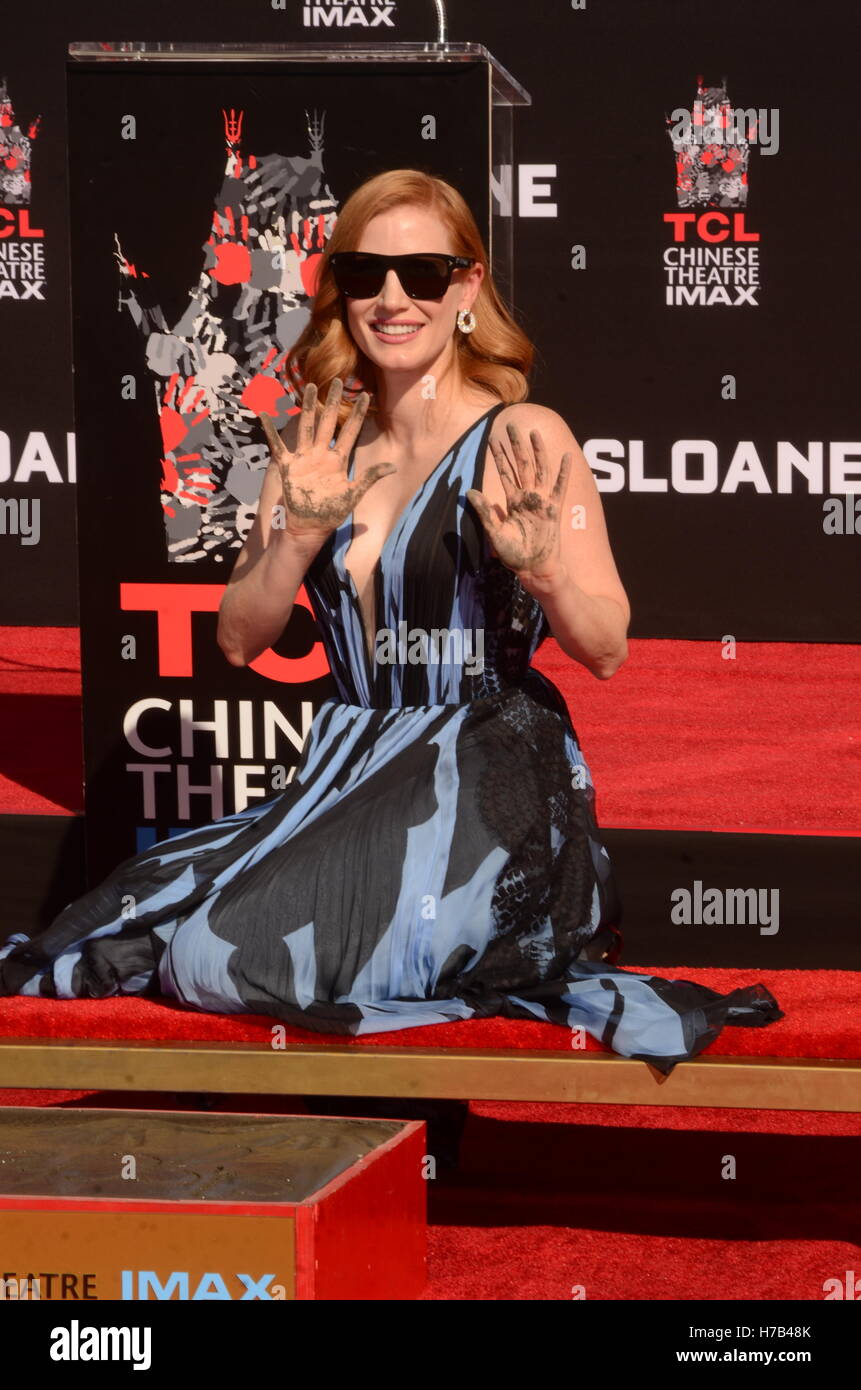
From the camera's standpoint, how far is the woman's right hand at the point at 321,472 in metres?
3.05

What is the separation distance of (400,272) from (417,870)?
3.35 ft

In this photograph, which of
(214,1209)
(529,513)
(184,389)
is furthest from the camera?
(184,389)

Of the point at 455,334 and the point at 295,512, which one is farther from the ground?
the point at 455,334

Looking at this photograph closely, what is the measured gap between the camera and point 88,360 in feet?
14.9

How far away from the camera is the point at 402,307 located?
10.4 feet

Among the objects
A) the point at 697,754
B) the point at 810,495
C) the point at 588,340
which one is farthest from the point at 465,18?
the point at 697,754

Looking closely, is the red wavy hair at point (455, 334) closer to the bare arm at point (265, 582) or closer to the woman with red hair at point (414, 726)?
the woman with red hair at point (414, 726)

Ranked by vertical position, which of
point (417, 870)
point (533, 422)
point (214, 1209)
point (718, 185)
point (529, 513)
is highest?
point (718, 185)

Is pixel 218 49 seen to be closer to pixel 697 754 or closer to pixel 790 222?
pixel 697 754

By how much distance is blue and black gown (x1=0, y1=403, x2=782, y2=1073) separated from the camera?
3.01m

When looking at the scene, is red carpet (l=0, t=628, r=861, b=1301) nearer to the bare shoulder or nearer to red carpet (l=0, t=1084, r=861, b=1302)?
red carpet (l=0, t=1084, r=861, b=1302)

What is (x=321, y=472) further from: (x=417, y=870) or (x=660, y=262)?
(x=660, y=262)

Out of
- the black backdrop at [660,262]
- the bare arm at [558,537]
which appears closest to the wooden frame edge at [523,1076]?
the bare arm at [558,537]

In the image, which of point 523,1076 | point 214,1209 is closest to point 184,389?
point 523,1076
